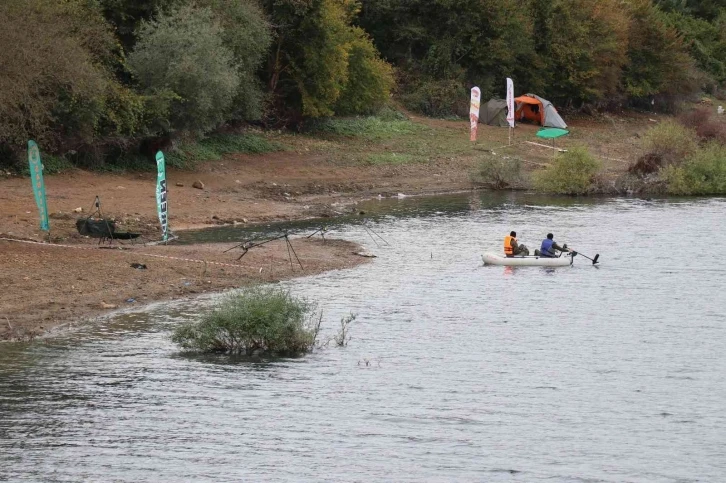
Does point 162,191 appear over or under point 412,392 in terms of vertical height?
over

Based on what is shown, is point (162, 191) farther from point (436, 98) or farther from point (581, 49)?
point (581, 49)

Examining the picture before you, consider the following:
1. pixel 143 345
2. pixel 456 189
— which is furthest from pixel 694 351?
pixel 456 189

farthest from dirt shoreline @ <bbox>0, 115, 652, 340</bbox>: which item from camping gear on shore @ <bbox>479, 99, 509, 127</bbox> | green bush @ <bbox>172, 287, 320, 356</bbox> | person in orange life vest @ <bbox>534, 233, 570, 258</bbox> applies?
person in orange life vest @ <bbox>534, 233, 570, 258</bbox>

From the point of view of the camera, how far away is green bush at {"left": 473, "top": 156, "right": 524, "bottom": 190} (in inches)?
2165

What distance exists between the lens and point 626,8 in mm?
83750

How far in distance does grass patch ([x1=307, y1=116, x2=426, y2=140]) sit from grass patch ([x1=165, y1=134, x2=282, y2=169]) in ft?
18.4

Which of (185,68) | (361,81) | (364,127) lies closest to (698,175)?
(364,127)

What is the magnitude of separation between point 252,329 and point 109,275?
724 centimetres

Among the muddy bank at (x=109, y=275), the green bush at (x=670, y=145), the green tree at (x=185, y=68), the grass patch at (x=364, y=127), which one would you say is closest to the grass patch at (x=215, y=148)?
the green tree at (x=185, y=68)

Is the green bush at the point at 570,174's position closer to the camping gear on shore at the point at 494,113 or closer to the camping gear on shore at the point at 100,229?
the camping gear on shore at the point at 494,113

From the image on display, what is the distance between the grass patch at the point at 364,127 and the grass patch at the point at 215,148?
561 cm

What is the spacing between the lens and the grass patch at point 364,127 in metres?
59.9

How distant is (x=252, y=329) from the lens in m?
23.2

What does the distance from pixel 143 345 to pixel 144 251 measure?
875 centimetres
